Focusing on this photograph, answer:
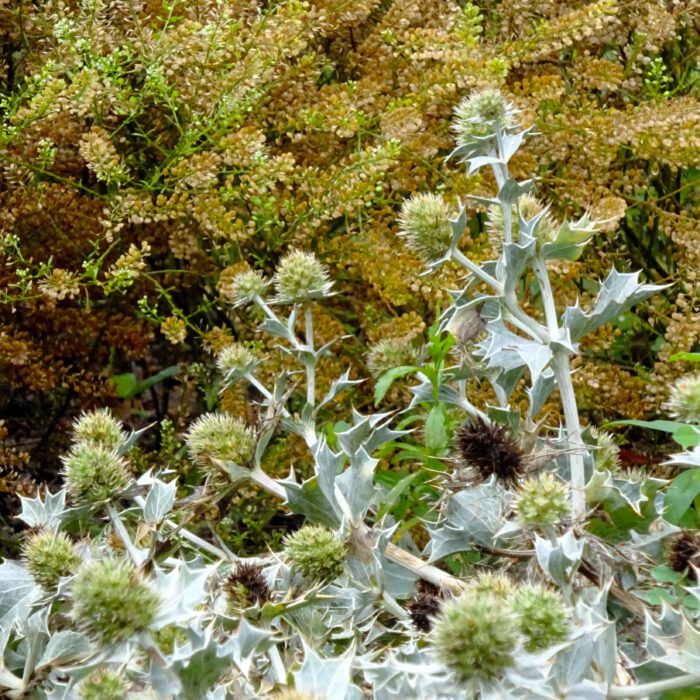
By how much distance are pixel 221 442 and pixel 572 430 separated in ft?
2.22

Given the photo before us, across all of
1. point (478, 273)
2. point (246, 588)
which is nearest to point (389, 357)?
point (478, 273)

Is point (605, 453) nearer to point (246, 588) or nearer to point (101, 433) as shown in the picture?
point (246, 588)

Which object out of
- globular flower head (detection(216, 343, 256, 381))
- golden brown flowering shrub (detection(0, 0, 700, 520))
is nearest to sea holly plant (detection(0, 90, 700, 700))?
globular flower head (detection(216, 343, 256, 381))

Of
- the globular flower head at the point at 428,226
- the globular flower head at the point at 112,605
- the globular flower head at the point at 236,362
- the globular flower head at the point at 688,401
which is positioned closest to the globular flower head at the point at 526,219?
the globular flower head at the point at 428,226

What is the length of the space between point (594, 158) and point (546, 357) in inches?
47.3

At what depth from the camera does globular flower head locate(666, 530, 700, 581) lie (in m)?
1.89

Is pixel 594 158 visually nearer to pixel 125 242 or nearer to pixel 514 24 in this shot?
pixel 514 24

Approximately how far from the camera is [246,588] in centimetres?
199

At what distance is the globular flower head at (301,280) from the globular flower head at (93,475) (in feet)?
1.94

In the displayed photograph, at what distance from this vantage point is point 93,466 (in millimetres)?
2086

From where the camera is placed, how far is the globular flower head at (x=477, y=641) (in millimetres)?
1409

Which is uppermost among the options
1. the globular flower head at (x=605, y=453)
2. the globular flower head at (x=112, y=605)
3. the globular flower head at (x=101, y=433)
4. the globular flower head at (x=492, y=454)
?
the globular flower head at (x=112, y=605)

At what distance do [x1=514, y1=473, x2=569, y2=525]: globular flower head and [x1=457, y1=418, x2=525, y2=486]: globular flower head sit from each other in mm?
174

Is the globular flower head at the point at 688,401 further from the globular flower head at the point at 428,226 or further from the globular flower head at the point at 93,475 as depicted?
the globular flower head at the point at 93,475
